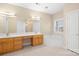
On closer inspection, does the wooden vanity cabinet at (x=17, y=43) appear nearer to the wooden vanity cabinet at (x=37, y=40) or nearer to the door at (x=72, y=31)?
the wooden vanity cabinet at (x=37, y=40)

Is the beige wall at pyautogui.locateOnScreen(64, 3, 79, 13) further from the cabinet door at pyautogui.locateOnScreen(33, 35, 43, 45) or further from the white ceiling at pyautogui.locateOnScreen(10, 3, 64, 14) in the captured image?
the cabinet door at pyautogui.locateOnScreen(33, 35, 43, 45)

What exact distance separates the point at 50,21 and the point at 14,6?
207cm

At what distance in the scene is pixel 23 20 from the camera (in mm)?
6078

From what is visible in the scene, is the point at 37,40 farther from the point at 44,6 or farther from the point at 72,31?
the point at 72,31

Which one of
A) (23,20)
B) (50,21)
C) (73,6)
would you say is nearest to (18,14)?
(23,20)

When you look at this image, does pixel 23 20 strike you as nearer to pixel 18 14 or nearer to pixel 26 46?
pixel 18 14

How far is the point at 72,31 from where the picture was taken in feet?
16.9

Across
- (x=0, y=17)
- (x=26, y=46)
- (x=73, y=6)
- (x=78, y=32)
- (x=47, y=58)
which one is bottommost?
(x=26, y=46)

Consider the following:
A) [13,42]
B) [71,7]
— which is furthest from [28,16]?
[71,7]

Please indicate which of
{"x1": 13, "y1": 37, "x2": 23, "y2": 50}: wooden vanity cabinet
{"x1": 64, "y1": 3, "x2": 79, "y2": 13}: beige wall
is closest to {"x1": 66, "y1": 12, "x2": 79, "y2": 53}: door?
{"x1": 64, "y1": 3, "x2": 79, "y2": 13}: beige wall

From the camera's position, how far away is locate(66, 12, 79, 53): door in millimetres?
4896

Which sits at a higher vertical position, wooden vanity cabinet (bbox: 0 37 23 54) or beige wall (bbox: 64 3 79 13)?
beige wall (bbox: 64 3 79 13)

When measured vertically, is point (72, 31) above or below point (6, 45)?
above

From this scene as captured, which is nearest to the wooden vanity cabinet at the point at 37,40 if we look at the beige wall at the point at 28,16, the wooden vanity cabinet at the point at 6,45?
the beige wall at the point at 28,16
